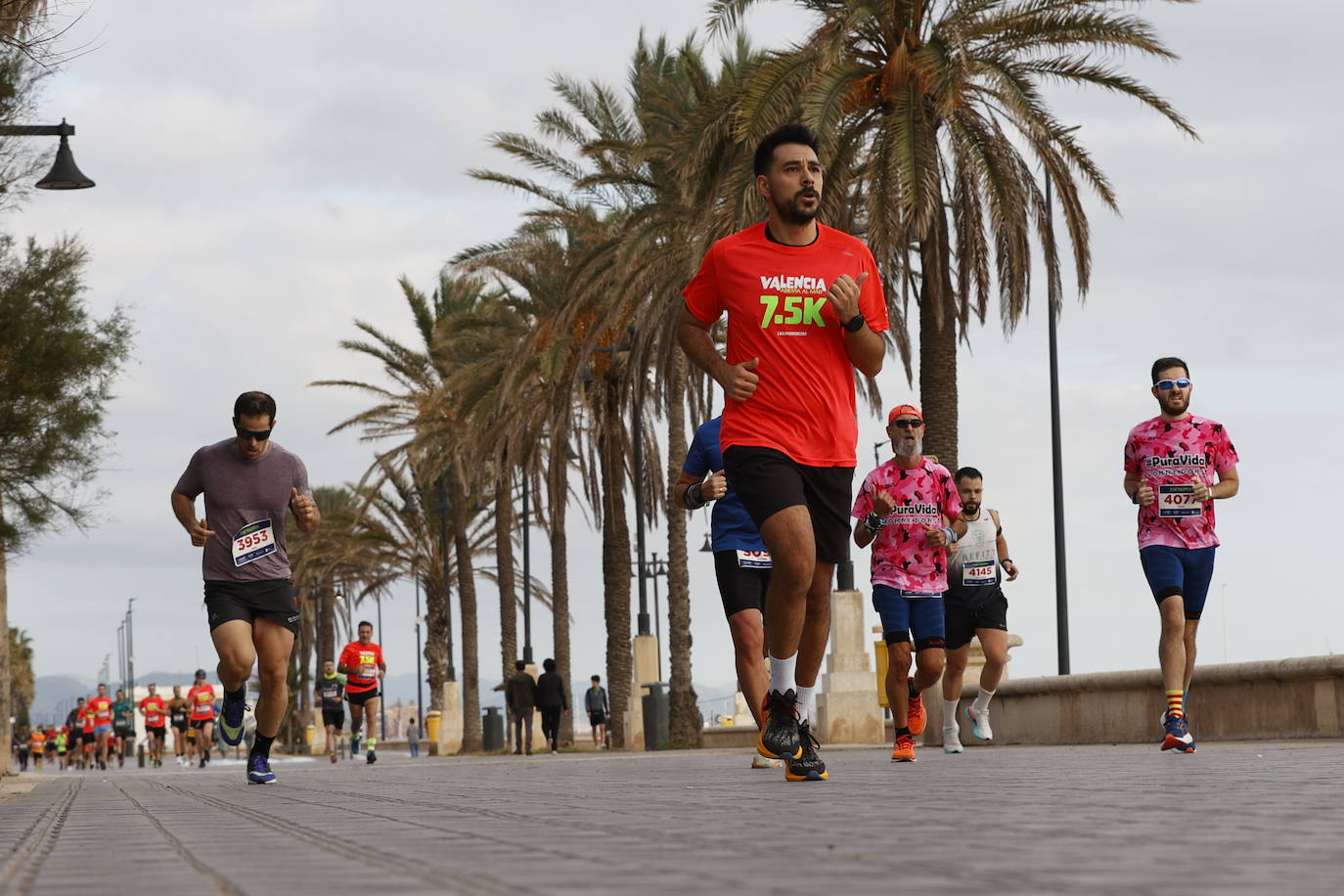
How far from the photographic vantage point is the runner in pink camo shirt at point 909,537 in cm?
1222

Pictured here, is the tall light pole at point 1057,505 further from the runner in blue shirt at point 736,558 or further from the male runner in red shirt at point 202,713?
the runner in blue shirt at point 736,558

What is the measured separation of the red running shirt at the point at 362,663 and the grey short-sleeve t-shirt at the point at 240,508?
14385mm

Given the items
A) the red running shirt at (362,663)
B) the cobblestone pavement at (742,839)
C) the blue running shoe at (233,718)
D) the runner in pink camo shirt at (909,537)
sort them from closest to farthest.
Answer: the cobblestone pavement at (742,839) < the blue running shoe at (233,718) < the runner in pink camo shirt at (909,537) < the red running shirt at (362,663)

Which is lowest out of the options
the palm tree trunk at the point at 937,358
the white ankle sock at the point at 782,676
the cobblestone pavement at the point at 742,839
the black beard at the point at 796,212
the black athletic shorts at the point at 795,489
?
the cobblestone pavement at the point at 742,839

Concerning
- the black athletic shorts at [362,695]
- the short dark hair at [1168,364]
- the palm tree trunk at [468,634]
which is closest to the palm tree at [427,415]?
the palm tree trunk at [468,634]

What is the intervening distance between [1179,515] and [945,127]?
1226 centimetres

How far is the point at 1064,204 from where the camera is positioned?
22.7 meters

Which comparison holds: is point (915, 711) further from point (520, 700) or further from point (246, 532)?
point (520, 700)

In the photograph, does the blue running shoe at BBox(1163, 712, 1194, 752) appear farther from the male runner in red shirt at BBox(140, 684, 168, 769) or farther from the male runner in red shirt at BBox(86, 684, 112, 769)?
the male runner in red shirt at BBox(86, 684, 112, 769)

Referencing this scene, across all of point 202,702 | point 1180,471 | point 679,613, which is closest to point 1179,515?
point 1180,471

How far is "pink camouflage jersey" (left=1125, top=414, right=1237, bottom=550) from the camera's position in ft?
36.0

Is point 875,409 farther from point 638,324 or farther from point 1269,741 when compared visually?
point 1269,741

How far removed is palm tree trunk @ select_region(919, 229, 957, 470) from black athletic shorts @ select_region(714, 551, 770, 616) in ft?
37.8

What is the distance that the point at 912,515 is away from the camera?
12.3 metres
